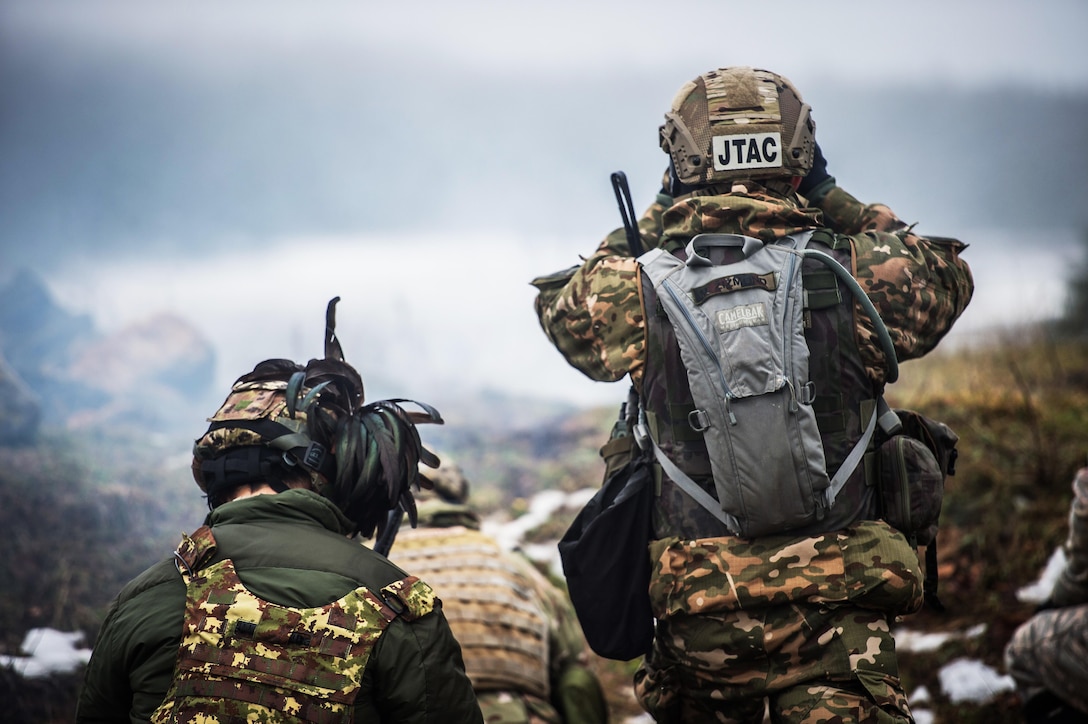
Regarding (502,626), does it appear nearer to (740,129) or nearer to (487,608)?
(487,608)

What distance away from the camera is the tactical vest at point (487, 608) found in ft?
11.6

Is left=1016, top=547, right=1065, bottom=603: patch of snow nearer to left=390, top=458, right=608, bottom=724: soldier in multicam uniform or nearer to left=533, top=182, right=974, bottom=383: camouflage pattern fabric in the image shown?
left=390, top=458, right=608, bottom=724: soldier in multicam uniform

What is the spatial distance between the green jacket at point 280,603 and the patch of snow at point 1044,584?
3.86 m

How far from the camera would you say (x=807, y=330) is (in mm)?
2531

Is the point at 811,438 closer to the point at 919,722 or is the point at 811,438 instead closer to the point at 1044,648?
the point at 1044,648

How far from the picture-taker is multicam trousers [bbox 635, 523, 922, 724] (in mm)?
2439

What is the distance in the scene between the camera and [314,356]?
2.70 meters

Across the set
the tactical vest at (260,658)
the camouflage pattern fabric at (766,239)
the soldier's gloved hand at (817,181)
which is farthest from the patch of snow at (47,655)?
the soldier's gloved hand at (817,181)

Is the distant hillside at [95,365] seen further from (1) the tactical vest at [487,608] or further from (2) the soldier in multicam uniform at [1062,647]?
(2) the soldier in multicam uniform at [1062,647]

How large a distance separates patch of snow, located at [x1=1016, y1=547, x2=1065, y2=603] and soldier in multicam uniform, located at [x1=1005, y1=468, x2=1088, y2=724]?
3.64 feet

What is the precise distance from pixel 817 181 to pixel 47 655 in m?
3.88

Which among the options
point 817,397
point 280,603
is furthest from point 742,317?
point 280,603

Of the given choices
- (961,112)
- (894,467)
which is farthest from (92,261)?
(961,112)

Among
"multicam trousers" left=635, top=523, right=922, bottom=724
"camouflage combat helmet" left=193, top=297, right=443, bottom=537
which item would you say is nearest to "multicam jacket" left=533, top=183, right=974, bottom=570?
"multicam trousers" left=635, top=523, right=922, bottom=724
